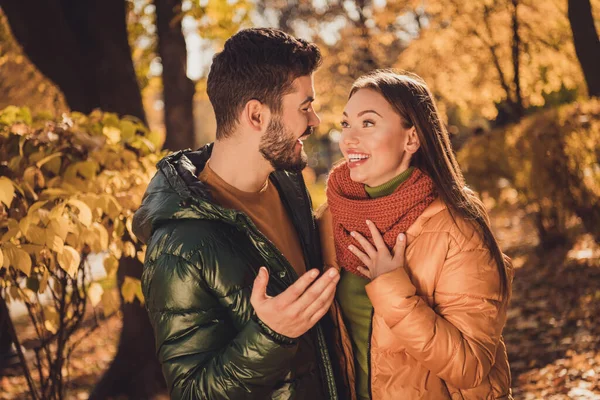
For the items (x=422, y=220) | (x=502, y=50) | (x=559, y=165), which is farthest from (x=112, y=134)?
(x=502, y=50)

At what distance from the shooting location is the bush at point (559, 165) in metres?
6.82

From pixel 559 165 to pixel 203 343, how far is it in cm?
637

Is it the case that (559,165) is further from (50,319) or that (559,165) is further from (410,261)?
(50,319)

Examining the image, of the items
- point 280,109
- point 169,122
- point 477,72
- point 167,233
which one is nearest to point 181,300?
point 167,233

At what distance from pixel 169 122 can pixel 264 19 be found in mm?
25618

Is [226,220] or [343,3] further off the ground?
[343,3]

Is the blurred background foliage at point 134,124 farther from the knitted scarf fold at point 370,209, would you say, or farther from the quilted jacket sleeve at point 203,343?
the knitted scarf fold at point 370,209

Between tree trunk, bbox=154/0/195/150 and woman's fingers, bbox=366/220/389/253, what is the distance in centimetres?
412

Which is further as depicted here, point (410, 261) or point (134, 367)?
point (134, 367)

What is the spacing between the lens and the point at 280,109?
2.60 metres

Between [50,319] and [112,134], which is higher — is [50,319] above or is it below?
below

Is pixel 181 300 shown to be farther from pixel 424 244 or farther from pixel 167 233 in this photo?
pixel 424 244

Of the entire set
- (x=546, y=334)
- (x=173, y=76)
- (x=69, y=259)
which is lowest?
(x=546, y=334)

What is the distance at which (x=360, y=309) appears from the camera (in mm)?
2506
